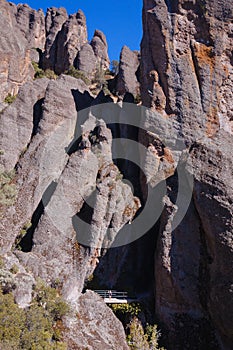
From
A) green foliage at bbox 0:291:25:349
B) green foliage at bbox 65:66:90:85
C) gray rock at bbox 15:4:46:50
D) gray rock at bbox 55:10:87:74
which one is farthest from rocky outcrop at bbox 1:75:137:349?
gray rock at bbox 15:4:46:50

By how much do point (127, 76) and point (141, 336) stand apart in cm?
2725

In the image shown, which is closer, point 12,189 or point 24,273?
point 24,273

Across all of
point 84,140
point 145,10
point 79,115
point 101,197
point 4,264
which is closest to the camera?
point 4,264

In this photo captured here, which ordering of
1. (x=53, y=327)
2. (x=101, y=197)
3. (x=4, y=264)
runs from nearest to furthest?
(x=53, y=327) → (x=4, y=264) → (x=101, y=197)

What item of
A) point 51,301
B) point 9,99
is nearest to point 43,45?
point 9,99

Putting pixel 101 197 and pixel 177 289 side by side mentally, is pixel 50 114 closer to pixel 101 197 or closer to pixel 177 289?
pixel 101 197

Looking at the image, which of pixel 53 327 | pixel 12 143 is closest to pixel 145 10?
pixel 12 143

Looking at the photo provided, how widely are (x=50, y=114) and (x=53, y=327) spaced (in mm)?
15317

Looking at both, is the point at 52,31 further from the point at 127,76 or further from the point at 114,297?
the point at 114,297

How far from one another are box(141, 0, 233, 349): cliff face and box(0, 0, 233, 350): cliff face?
6 centimetres

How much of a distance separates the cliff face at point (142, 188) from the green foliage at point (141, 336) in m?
0.50

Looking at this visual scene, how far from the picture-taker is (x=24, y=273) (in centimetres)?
1473

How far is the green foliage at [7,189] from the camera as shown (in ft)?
60.7

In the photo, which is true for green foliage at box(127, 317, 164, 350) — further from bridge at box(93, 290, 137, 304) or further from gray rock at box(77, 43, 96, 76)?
gray rock at box(77, 43, 96, 76)
